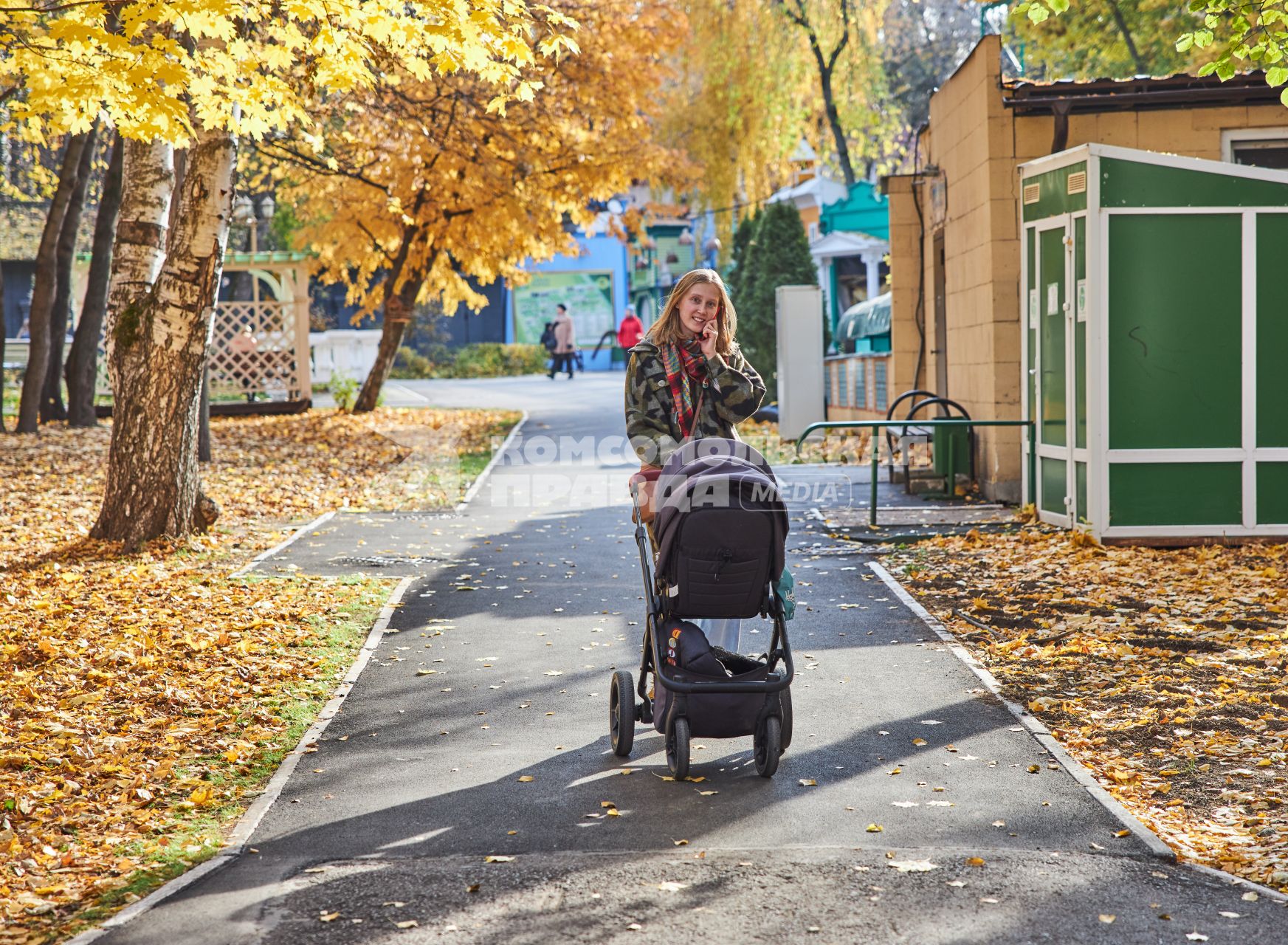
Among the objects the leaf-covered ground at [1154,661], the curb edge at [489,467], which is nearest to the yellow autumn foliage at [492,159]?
the curb edge at [489,467]

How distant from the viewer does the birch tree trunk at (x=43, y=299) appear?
21.2 m

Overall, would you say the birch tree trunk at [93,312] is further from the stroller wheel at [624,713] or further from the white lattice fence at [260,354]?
the stroller wheel at [624,713]

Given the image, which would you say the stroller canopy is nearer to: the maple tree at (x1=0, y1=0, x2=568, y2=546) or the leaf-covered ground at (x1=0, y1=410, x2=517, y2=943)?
the leaf-covered ground at (x1=0, y1=410, x2=517, y2=943)

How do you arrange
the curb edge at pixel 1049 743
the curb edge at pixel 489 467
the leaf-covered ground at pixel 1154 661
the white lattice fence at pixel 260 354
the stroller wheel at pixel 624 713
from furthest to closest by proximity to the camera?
the white lattice fence at pixel 260 354 < the curb edge at pixel 489 467 < the stroller wheel at pixel 624 713 < the leaf-covered ground at pixel 1154 661 < the curb edge at pixel 1049 743

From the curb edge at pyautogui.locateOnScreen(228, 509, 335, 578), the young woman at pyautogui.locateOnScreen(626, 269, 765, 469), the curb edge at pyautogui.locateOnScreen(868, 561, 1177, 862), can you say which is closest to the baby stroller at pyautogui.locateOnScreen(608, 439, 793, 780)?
the young woman at pyautogui.locateOnScreen(626, 269, 765, 469)

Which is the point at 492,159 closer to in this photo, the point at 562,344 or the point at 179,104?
the point at 179,104

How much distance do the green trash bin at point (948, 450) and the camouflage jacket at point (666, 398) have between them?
9.28m

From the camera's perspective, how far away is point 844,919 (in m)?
4.21

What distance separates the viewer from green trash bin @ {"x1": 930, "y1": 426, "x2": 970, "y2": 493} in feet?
49.0

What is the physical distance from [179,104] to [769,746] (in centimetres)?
571

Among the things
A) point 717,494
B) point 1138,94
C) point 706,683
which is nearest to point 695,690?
point 706,683

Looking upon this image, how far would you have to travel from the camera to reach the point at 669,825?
202 inches

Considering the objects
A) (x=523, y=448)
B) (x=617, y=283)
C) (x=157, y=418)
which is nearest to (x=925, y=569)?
(x=157, y=418)

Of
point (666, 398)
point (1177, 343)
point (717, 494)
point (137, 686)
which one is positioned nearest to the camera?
point (717, 494)
